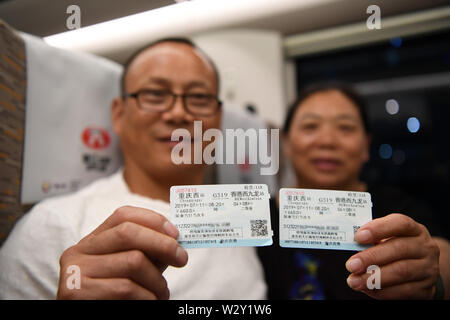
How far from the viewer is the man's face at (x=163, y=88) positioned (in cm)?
49

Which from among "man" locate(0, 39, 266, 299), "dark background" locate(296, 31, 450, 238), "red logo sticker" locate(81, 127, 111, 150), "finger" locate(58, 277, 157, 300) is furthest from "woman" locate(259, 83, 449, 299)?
"red logo sticker" locate(81, 127, 111, 150)

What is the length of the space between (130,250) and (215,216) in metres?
0.14

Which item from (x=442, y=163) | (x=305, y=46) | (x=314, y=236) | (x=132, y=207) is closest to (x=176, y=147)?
(x=132, y=207)

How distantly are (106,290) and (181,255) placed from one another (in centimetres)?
12

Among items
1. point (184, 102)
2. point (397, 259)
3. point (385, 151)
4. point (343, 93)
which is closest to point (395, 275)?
point (397, 259)

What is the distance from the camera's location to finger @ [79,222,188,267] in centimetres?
35

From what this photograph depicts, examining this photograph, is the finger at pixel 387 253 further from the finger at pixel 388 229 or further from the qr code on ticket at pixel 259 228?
the qr code on ticket at pixel 259 228

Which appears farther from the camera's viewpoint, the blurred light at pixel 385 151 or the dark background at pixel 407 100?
the blurred light at pixel 385 151

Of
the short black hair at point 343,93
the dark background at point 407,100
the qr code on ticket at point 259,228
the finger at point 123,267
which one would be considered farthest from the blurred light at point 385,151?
the finger at point 123,267

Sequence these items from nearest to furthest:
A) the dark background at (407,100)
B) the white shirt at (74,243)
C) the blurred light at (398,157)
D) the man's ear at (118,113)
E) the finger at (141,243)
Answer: the finger at (141,243) → the white shirt at (74,243) → the man's ear at (118,113) → the dark background at (407,100) → the blurred light at (398,157)

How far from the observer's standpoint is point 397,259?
391 millimetres

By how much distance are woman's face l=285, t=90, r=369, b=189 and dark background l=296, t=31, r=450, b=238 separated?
370 mm

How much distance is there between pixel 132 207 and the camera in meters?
0.38

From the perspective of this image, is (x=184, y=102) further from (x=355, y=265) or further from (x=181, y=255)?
(x=355, y=265)
